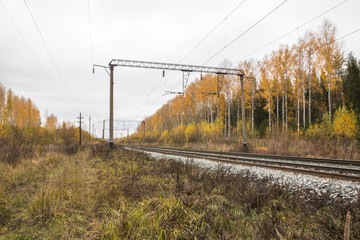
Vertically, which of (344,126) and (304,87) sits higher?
(304,87)

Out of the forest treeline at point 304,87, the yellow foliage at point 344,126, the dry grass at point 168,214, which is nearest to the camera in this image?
the dry grass at point 168,214

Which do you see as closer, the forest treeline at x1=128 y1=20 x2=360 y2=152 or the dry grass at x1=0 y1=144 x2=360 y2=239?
the dry grass at x1=0 y1=144 x2=360 y2=239

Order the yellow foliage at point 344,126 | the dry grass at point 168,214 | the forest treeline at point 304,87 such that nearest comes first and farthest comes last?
1. the dry grass at point 168,214
2. the yellow foliage at point 344,126
3. the forest treeline at point 304,87

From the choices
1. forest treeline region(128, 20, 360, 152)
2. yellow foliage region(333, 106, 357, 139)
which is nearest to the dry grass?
forest treeline region(128, 20, 360, 152)

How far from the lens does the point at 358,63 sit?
93.5ft

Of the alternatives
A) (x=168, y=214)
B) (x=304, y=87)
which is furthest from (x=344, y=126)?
(x=168, y=214)

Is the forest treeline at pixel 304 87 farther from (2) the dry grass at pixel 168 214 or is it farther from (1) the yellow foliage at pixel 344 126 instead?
(2) the dry grass at pixel 168 214

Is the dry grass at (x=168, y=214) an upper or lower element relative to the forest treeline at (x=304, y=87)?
lower

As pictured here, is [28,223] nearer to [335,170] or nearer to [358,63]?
[335,170]

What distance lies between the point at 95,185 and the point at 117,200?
1.48 meters

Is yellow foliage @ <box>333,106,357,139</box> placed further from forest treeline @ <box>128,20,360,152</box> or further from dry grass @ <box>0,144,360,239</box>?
dry grass @ <box>0,144,360,239</box>

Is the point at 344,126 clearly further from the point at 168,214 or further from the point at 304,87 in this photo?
the point at 168,214

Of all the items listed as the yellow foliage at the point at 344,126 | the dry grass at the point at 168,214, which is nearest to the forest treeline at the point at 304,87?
the yellow foliage at the point at 344,126

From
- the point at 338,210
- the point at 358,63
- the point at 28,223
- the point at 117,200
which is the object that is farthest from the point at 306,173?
the point at 358,63
